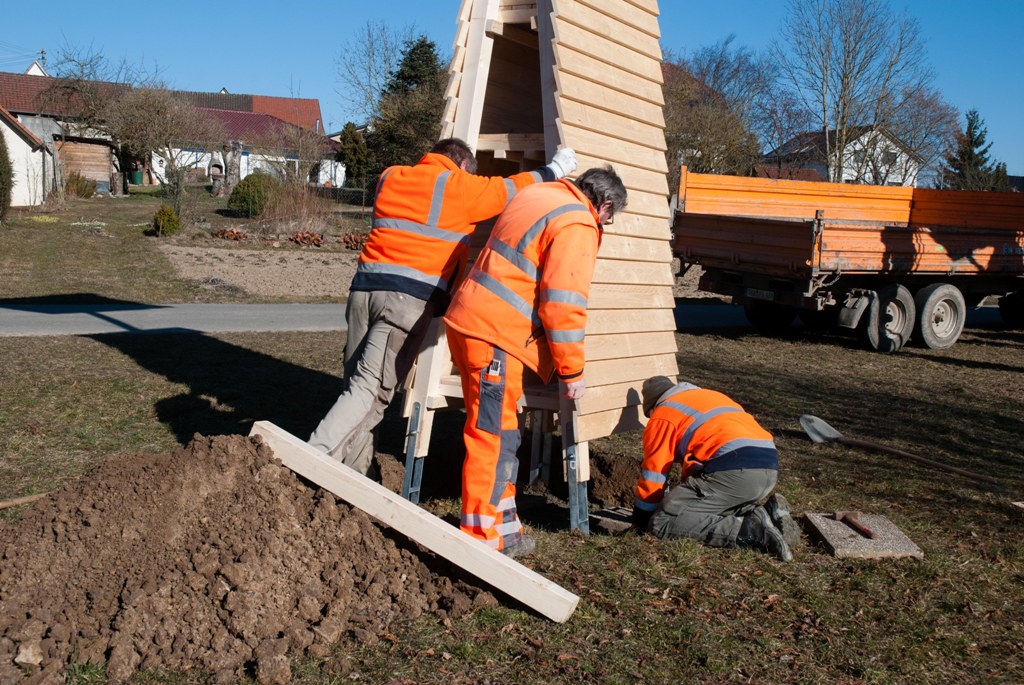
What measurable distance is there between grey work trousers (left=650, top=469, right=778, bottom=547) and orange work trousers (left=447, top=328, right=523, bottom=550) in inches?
40.4

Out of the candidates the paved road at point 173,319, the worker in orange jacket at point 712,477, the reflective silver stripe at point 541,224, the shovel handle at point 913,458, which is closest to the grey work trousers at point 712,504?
the worker in orange jacket at point 712,477

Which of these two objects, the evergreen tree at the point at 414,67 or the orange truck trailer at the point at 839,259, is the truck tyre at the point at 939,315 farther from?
the evergreen tree at the point at 414,67

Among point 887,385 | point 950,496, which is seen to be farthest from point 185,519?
point 887,385

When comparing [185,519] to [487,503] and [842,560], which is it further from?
[842,560]

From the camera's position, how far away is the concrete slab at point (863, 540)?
466 cm

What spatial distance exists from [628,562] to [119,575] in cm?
235

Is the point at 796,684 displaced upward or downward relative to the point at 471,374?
downward

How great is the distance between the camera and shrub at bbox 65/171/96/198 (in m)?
35.1

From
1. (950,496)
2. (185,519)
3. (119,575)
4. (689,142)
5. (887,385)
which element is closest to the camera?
(119,575)

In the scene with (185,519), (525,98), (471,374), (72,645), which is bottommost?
(72,645)

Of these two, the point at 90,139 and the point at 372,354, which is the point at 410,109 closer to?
the point at 90,139

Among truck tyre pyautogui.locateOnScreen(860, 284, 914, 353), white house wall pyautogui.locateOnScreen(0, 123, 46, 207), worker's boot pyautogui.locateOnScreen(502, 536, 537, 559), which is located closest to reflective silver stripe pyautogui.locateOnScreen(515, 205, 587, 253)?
worker's boot pyautogui.locateOnScreen(502, 536, 537, 559)

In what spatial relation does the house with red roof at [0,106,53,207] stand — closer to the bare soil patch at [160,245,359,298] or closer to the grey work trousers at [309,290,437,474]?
the bare soil patch at [160,245,359,298]

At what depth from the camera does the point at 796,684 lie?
3.33 m
